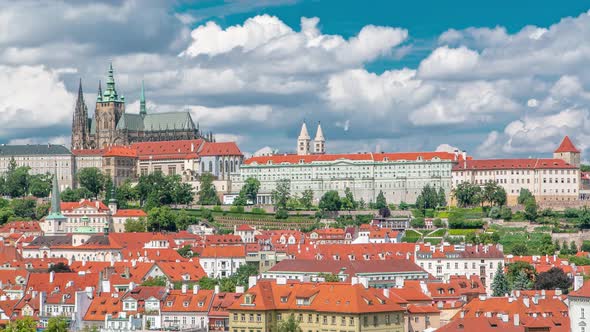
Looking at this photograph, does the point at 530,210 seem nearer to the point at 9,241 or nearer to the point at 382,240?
the point at 382,240

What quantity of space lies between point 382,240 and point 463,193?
43.0m

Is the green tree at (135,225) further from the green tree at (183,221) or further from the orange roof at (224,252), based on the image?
the orange roof at (224,252)

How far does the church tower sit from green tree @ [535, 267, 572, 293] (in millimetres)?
95486

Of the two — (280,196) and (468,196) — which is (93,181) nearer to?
(280,196)

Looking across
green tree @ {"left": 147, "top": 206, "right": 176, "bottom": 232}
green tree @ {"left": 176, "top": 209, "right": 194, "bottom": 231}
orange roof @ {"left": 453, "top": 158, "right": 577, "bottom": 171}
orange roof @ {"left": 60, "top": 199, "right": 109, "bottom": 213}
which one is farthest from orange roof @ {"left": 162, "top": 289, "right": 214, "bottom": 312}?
orange roof @ {"left": 453, "top": 158, "right": 577, "bottom": 171}

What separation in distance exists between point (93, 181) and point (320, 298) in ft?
436

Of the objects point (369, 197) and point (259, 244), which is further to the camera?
point (369, 197)

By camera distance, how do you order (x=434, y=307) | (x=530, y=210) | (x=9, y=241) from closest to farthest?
(x=434, y=307), (x=9, y=241), (x=530, y=210)

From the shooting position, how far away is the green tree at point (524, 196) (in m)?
172

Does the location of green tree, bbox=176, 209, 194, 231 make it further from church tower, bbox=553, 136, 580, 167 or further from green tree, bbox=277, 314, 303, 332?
green tree, bbox=277, 314, 303, 332

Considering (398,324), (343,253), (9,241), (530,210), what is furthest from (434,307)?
(530,210)

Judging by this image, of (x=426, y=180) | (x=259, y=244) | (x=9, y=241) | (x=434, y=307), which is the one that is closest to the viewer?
(x=434, y=307)

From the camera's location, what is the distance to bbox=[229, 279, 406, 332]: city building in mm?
58906

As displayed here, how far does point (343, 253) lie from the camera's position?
105375 mm
